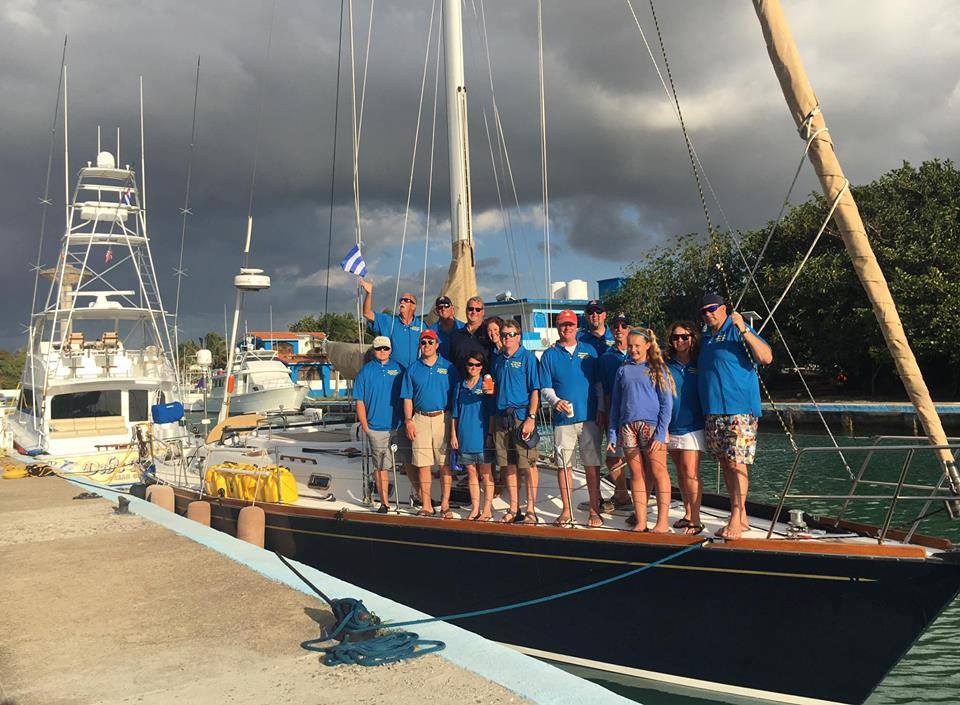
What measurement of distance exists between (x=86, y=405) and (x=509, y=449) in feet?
51.4

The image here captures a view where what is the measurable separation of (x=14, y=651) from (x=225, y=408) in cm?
891

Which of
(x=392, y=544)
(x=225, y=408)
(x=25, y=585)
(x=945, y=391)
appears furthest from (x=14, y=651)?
(x=945, y=391)

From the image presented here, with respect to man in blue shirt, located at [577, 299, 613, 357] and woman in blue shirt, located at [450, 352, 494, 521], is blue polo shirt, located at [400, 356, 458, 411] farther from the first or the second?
man in blue shirt, located at [577, 299, 613, 357]

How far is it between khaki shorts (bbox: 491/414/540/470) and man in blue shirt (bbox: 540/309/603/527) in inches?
10.5

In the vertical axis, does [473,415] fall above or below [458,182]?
below

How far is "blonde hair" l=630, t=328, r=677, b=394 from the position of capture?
549 cm

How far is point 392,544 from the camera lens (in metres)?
6.77

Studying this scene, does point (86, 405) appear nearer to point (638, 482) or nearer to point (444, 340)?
point (444, 340)

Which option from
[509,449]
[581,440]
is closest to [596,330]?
[581,440]

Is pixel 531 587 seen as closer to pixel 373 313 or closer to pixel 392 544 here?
pixel 392 544

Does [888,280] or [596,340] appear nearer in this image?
[596,340]

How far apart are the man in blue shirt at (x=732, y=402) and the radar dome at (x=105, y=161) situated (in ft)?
61.4

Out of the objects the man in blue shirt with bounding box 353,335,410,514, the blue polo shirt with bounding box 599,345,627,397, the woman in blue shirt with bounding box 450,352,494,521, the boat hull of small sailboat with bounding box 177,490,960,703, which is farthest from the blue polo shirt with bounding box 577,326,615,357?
the man in blue shirt with bounding box 353,335,410,514

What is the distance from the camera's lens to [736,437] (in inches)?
203
